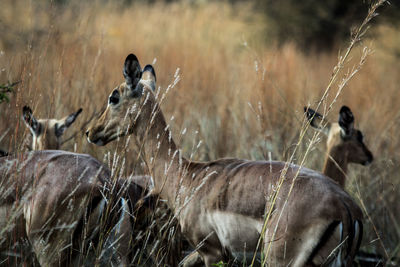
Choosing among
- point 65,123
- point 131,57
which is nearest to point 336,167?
point 131,57

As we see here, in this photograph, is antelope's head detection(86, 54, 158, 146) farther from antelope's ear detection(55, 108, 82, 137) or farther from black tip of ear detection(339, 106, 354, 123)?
black tip of ear detection(339, 106, 354, 123)

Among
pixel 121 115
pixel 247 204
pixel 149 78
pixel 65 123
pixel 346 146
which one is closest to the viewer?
pixel 247 204

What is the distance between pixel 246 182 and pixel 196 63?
598 centimetres

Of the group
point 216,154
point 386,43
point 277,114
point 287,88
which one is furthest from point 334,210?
point 386,43

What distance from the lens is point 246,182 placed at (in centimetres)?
360

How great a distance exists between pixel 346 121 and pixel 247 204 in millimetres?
1937

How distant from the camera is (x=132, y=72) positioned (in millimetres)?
3943

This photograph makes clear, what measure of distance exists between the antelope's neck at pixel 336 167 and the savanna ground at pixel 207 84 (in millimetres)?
188

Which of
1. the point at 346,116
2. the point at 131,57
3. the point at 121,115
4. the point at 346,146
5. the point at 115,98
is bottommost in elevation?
the point at 346,146

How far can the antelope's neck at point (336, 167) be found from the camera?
4.95m

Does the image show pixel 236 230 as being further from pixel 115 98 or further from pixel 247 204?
pixel 115 98

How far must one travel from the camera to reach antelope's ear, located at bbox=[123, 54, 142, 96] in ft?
12.5

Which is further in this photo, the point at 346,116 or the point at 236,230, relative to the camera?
the point at 346,116

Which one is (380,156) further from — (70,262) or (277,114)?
(70,262)
